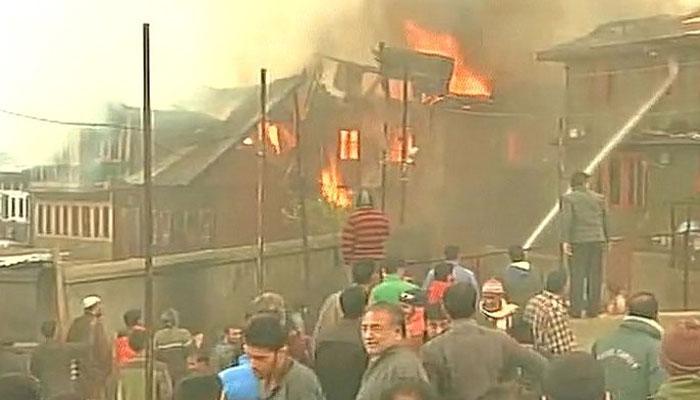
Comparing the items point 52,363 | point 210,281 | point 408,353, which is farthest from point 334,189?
point 408,353

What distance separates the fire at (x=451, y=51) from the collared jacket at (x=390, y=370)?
350cm

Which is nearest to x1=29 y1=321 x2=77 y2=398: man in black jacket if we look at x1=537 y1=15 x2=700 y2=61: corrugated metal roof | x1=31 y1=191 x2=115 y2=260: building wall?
x1=31 y1=191 x2=115 y2=260: building wall

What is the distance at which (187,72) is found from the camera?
Answer: 6.23m

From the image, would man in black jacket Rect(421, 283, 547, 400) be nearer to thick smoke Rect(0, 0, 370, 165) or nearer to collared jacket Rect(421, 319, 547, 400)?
collared jacket Rect(421, 319, 547, 400)

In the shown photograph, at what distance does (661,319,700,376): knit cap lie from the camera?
96.4 inches

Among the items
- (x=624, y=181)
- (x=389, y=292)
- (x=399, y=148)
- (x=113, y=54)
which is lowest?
(x=389, y=292)

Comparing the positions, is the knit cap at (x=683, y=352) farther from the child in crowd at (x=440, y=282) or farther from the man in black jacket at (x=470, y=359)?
the child in crowd at (x=440, y=282)

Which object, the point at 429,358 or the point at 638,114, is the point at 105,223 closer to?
the point at 638,114

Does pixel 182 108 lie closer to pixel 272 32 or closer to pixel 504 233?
pixel 272 32

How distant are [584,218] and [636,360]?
8.00 ft

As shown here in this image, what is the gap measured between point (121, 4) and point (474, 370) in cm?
372

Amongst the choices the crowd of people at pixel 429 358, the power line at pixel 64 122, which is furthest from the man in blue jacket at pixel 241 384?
the power line at pixel 64 122

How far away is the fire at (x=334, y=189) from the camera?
5.99 metres

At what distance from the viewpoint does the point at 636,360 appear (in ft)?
10.0
